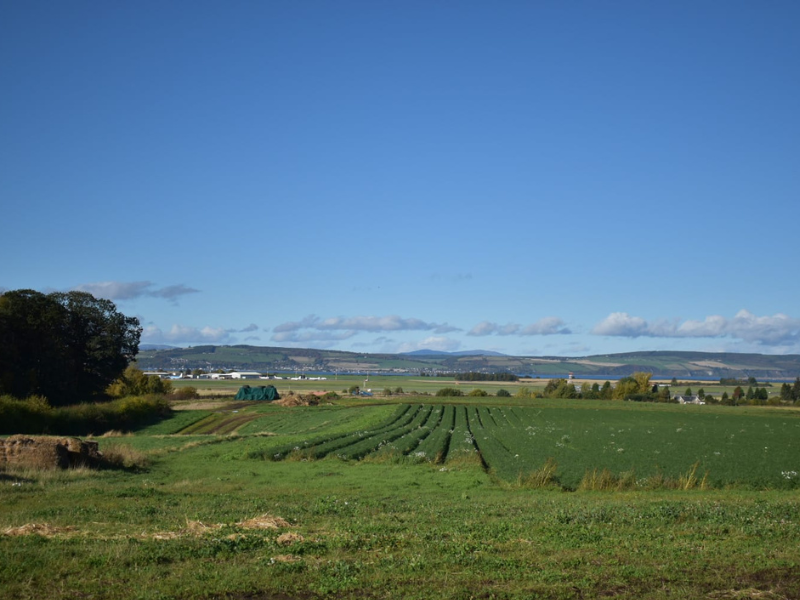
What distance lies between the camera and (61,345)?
6900 centimetres

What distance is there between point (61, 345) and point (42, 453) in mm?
47469

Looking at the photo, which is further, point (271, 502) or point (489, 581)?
point (271, 502)

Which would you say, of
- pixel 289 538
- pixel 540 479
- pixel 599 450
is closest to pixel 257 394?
pixel 599 450

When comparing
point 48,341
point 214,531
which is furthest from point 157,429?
point 214,531

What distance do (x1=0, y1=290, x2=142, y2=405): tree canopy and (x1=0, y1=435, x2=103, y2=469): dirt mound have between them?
35.9 metres

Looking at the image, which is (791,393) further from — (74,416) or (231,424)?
(74,416)

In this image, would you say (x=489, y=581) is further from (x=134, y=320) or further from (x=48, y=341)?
(x=134, y=320)

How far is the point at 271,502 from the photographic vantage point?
18219 mm

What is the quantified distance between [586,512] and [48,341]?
203 ft

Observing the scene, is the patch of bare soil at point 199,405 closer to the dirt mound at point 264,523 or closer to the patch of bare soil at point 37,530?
the dirt mound at point 264,523

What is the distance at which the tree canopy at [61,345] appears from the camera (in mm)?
60656

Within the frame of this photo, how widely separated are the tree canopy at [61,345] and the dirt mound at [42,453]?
3588cm

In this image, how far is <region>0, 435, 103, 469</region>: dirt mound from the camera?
1015 inches

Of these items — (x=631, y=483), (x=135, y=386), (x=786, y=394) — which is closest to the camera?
(x=631, y=483)
